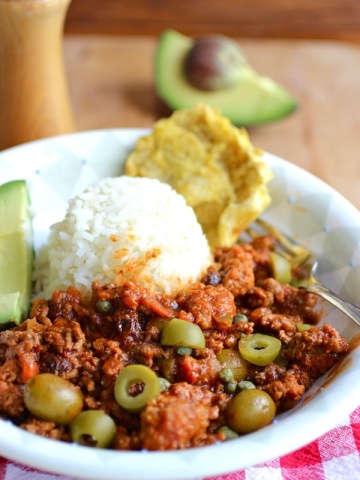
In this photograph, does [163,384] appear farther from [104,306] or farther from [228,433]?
[104,306]

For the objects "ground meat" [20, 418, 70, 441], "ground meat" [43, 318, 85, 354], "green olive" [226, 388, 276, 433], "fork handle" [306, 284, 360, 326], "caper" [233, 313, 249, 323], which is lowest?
"ground meat" [20, 418, 70, 441]

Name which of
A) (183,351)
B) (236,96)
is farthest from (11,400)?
A: (236,96)

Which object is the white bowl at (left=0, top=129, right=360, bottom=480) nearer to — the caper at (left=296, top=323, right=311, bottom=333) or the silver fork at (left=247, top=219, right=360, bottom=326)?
the silver fork at (left=247, top=219, right=360, bottom=326)

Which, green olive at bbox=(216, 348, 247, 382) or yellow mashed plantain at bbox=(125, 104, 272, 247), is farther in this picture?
yellow mashed plantain at bbox=(125, 104, 272, 247)

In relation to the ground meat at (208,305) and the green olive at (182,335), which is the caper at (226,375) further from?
the ground meat at (208,305)

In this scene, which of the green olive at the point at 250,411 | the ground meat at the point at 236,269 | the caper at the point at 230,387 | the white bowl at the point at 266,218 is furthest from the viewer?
the ground meat at the point at 236,269

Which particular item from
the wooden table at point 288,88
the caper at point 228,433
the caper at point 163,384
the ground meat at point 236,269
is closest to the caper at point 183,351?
the caper at point 163,384

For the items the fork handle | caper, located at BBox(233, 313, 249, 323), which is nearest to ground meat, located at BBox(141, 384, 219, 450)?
caper, located at BBox(233, 313, 249, 323)
